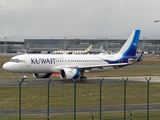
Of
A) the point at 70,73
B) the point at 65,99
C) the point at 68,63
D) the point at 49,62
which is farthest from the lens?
the point at 68,63

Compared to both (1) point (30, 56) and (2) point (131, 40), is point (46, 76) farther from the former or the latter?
(2) point (131, 40)

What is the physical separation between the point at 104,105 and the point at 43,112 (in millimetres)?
5531

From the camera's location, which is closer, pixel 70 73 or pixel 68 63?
pixel 70 73

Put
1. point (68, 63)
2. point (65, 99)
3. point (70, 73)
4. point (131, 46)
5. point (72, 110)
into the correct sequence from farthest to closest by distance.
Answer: point (131, 46) → point (68, 63) → point (70, 73) → point (65, 99) → point (72, 110)

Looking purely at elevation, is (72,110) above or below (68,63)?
below

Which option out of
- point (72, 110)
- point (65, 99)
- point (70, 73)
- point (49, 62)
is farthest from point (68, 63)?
point (72, 110)

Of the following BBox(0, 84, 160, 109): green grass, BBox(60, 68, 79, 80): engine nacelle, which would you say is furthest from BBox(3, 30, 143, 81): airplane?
BBox(0, 84, 160, 109): green grass

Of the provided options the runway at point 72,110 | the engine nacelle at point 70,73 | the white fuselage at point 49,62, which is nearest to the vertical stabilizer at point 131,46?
the white fuselage at point 49,62

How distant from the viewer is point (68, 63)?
47.1 m

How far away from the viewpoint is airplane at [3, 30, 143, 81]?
4309 cm

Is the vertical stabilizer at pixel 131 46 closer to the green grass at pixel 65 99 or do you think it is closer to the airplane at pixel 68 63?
the airplane at pixel 68 63

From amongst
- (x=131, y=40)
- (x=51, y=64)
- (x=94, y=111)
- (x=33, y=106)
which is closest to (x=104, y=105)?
(x=94, y=111)

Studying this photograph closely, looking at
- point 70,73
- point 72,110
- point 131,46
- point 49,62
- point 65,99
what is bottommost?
point 72,110

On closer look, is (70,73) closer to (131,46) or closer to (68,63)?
(68,63)
